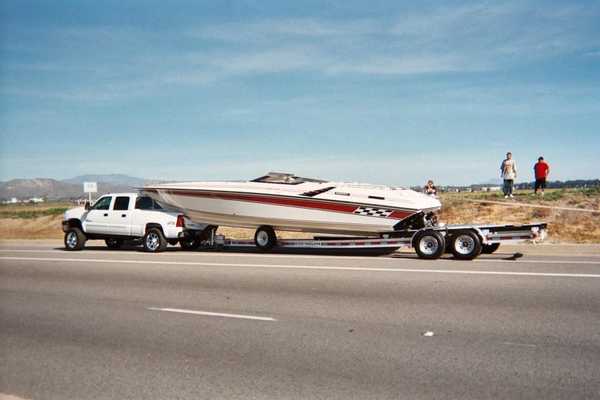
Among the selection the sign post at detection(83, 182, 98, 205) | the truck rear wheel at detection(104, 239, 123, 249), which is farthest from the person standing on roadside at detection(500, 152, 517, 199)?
the sign post at detection(83, 182, 98, 205)

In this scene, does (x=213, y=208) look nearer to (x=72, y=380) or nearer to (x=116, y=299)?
(x=116, y=299)

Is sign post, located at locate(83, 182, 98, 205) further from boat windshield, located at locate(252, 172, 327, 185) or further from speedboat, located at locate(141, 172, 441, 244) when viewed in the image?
boat windshield, located at locate(252, 172, 327, 185)

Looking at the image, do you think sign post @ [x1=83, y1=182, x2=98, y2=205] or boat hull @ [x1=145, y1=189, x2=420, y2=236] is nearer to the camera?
boat hull @ [x1=145, y1=189, x2=420, y2=236]

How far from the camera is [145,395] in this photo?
5555mm

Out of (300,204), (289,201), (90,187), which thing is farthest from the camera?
(90,187)

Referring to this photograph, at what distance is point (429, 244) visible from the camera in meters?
14.2

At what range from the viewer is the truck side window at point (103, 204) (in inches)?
764

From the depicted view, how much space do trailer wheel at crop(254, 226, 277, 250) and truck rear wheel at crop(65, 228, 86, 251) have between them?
6.58m

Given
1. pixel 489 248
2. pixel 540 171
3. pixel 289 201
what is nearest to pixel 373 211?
pixel 289 201

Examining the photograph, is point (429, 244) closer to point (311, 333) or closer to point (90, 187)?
point (311, 333)

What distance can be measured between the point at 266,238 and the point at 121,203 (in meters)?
5.42

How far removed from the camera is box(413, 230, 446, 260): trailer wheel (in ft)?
45.9

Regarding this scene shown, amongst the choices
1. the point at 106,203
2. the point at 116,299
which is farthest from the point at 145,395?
the point at 106,203

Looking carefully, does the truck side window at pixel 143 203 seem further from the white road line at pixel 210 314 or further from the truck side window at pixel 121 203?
the white road line at pixel 210 314
